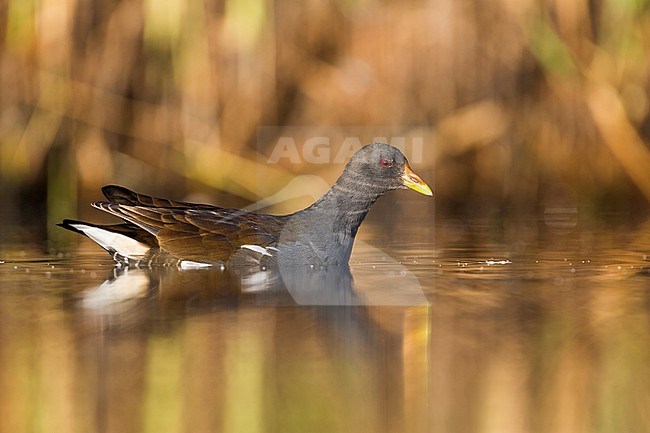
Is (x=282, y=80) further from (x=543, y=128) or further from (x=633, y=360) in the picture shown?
(x=633, y=360)

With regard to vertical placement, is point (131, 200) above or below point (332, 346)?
above

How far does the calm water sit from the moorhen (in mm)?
146

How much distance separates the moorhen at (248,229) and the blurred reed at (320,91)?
2.76m

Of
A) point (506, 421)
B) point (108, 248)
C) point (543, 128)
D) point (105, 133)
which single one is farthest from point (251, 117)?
point (506, 421)

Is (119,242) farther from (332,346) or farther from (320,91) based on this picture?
(320,91)

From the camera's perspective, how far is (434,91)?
359 inches

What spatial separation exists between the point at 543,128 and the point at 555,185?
46cm

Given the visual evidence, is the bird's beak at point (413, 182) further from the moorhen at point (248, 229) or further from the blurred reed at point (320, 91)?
the blurred reed at point (320, 91)

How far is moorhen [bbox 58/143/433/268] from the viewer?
5.96 m

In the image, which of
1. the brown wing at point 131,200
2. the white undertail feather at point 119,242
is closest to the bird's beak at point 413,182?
the brown wing at point 131,200

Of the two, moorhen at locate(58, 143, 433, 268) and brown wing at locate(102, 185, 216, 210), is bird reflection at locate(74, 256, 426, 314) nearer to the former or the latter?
moorhen at locate(58, 143, 433, 268)

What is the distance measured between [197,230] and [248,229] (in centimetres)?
24

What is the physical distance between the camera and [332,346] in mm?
3926

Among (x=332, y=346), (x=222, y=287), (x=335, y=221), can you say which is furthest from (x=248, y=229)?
(x=332, y=346)
